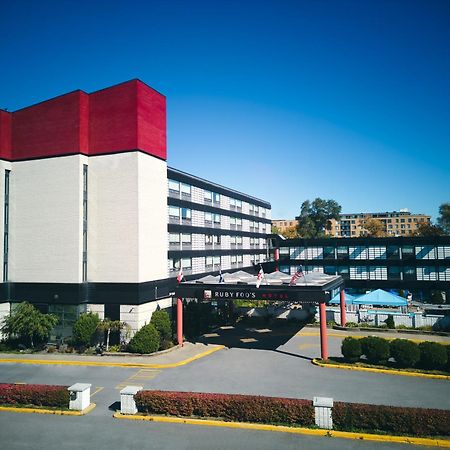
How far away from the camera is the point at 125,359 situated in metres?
29.1

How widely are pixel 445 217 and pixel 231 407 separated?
90315 mm

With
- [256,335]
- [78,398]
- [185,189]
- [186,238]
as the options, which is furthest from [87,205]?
[78,398]

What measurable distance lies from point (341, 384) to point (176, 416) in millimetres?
9697

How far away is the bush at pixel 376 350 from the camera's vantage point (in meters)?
25.5

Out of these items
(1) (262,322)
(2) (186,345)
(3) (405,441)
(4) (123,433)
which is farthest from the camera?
(1) (262,322)

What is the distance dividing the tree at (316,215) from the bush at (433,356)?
93089 millimetres

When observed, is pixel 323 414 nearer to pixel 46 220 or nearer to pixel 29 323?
pixel 29 323

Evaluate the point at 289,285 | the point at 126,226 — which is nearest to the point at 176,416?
the point at 289,285

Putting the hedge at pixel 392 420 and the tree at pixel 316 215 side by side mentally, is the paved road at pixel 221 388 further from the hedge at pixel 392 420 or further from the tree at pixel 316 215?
the tree at pixel 316 215

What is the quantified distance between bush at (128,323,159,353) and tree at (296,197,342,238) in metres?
91.3

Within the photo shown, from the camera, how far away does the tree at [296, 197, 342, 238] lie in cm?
11825

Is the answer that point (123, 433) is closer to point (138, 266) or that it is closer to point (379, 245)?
point (138, 266)

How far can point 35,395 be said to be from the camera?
1942 centimetres

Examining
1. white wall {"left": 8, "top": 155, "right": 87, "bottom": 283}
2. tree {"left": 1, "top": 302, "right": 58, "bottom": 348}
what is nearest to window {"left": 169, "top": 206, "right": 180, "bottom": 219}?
white wall {"left": 8, "top": 155, "right": 87, "bottom": 283}
